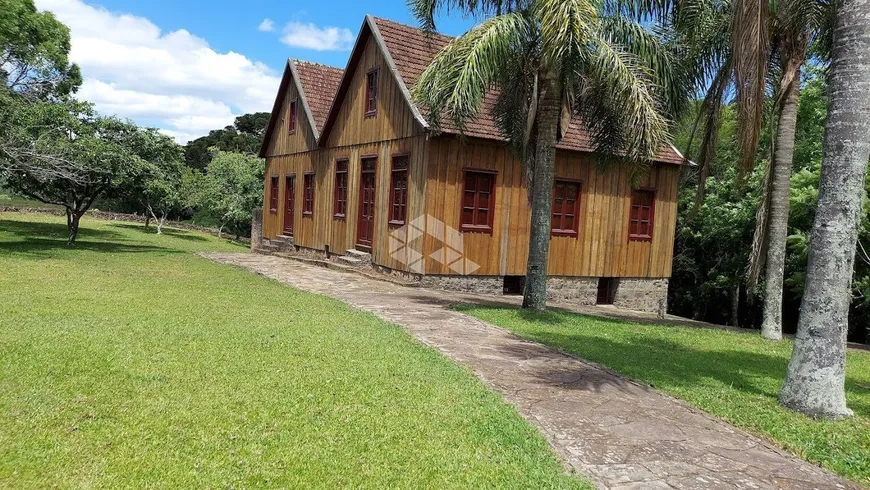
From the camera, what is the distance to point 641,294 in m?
19.0

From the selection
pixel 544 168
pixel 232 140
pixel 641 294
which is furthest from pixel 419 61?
pixel 232 140

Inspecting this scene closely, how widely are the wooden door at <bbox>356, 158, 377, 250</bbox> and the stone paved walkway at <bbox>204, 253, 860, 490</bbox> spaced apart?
29.7 ft

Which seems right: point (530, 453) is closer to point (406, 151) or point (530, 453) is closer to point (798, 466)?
point (798, 466)

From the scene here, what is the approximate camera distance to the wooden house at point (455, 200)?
15523mm

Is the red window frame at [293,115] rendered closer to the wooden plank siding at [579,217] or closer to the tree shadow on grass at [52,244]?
the tree shadow on grass at [52,244]

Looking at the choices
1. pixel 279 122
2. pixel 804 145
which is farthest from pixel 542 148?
pixel 279 122

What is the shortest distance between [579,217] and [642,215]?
2495 millimetres

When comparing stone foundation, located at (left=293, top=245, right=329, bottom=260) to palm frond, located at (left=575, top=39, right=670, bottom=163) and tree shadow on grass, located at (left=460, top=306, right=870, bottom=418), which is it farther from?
palm frond, located at (left=575, top=39, right=670, bottom=163)

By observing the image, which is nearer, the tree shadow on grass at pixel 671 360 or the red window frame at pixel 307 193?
the tree shadow on grass at pixel 671 360

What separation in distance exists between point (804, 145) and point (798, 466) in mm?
20256

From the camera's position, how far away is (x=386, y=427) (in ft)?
16.4

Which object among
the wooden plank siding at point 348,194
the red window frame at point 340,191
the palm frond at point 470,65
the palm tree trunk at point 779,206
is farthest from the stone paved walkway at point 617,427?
the red window frame at point 340,191

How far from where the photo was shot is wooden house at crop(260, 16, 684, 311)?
611 inches

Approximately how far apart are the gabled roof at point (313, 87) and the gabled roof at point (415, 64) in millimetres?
3660
